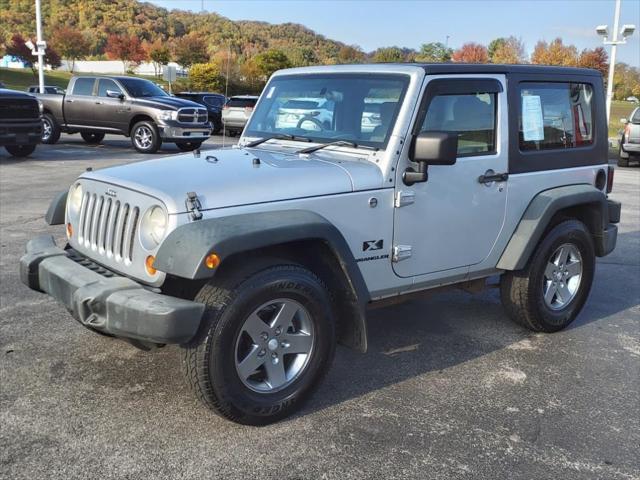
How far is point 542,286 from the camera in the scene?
473cm

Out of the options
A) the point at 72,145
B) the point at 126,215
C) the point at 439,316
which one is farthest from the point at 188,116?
the point at 126,215

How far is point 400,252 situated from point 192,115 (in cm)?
1336

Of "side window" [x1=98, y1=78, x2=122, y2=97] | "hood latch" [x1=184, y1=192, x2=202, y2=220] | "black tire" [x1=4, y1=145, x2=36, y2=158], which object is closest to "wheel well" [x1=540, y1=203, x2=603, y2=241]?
"hood latch" [x1=184, y1=192, x2=202, y2=220]

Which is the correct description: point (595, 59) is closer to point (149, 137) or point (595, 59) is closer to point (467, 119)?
point (149, 137)

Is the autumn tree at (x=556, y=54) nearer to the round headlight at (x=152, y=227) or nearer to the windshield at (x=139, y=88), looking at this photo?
the windshield at (x=139, y=88)

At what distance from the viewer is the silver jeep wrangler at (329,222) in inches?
123

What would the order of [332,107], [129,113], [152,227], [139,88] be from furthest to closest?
[139,88]
[129,113]
[332,107]
[152,227]

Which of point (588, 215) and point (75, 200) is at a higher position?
point (75, 200)

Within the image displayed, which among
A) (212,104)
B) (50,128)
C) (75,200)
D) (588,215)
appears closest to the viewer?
(75,200)

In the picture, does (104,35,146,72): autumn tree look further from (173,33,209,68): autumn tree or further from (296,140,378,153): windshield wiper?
(296,140,378,153): windshield wiper

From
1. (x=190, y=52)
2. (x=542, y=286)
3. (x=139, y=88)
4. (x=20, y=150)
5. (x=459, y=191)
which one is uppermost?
(x=190, y=52)

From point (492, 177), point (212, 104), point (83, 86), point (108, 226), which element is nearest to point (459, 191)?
point (492, 177)

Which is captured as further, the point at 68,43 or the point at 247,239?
the point at 68,43

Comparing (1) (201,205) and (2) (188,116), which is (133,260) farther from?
(2) (188,116)
